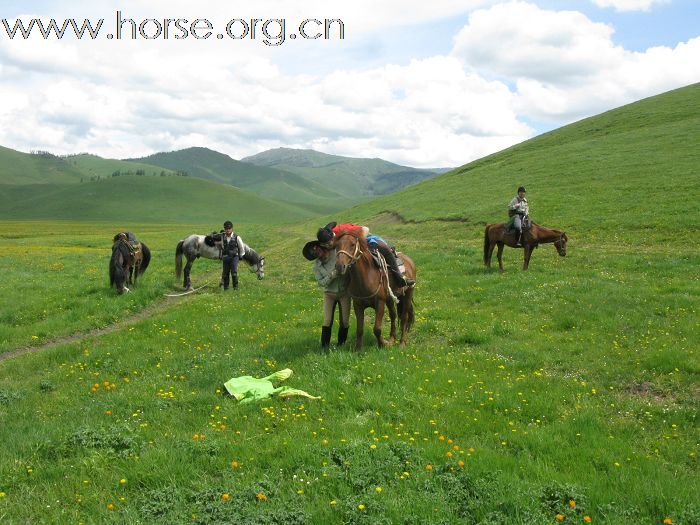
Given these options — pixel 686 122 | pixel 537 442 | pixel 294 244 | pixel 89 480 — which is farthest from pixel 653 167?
pixel 89 480

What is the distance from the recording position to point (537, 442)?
22.9 ft

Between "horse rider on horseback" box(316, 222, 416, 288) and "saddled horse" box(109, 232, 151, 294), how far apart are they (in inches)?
467

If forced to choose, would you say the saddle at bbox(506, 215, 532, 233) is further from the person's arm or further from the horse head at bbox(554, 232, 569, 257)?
the person's arm

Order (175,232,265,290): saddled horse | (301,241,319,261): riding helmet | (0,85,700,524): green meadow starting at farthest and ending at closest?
(175,232,265,290): saddled horse, (301,241,319,261): riding helmet, (0,85,700,524): green meadow

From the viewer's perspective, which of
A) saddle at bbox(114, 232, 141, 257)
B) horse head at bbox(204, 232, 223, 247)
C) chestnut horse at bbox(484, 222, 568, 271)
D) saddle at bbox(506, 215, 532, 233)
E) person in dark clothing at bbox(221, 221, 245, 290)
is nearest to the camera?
saddle at bbox(114, 232, 141, 257)

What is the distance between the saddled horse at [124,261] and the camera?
20203 millimetres

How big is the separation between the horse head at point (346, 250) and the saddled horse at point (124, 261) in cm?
1282

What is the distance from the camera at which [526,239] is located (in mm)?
22578

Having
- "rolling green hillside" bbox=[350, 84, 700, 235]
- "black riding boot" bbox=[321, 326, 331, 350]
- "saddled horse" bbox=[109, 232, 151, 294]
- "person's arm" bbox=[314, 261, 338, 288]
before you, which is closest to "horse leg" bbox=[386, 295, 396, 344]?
"black riding boot" bbox=[321, 326, 331, 350]

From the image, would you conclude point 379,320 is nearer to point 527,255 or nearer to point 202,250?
point 527,255

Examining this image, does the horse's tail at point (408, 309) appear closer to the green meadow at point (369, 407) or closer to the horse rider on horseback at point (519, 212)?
the green meadow at point (369, 407)

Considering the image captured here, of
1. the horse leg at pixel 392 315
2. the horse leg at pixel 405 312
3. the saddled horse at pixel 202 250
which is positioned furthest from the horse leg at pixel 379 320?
the saddled horse at pixel 202 250

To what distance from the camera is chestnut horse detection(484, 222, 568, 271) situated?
74.1ft

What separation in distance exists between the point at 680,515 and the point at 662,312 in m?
9.76
